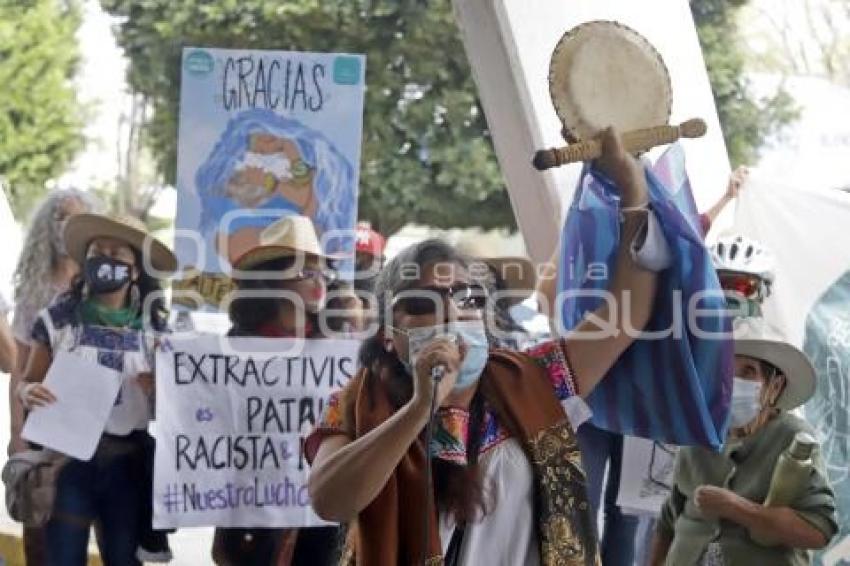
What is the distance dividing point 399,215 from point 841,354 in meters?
16.8

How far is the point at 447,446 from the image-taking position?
270 cm

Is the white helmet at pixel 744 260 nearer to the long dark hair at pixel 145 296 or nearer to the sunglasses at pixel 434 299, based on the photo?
the sunglasses at pixel 434 299

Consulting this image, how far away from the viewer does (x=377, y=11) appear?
63.7 ft

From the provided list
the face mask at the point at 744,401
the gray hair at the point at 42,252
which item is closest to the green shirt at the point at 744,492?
the face mask at the point at 744,401

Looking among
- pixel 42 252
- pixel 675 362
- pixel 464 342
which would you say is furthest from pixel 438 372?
pixel 42 252

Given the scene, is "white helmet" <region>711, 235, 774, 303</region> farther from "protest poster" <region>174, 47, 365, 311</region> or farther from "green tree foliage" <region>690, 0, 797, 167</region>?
"green tree foliage" <region>690, 0, 797, 167</region>

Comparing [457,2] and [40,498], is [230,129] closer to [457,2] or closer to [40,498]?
[457,2]

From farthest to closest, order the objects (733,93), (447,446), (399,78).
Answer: (733,93) → (399,78) → (447,446)

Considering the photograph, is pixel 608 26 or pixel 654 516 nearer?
pixel 608 26

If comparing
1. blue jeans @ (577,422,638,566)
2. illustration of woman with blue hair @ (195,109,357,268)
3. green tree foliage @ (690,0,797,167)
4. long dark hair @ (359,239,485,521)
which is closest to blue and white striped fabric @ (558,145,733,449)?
long dark hair @ (359,239,485,521)

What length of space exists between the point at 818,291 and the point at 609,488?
0.98 meters

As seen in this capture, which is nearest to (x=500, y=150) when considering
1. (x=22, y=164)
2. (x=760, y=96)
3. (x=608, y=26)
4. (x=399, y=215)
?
(x=608, y=26)

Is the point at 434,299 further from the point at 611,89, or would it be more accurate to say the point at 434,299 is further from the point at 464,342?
the point at 611,89

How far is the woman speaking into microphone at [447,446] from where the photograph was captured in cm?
262
